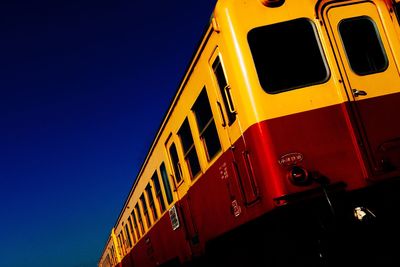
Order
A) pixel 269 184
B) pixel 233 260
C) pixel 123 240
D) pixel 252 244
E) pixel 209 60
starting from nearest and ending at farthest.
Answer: pixel 269 184, pixel 209 60, pixel 252 244, pixel 233 260, pixel 123 240

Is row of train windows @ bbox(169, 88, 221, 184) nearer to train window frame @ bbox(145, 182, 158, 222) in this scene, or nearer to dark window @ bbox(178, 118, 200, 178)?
dark window @ bbox(178, 118, 200, 178)

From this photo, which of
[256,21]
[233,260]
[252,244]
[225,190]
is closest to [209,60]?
[256,21]

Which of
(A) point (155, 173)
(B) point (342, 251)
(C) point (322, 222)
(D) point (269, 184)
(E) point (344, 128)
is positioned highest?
(A) point (155, 173)

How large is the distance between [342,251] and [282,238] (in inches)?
27.9

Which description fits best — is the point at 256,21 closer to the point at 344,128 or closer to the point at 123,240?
the point at 344,128

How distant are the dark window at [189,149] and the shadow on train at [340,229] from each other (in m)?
1.93

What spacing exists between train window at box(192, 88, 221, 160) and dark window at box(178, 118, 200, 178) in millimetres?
471

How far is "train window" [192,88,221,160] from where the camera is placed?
585 cm

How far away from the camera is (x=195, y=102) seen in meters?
6.24

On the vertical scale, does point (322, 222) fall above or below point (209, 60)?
below

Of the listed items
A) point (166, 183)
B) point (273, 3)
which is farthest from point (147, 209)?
point (273, 3)

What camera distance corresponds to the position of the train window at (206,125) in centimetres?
585

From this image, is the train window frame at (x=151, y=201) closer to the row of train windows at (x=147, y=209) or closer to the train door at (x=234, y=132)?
the row of train windows at (x=147, y=209)

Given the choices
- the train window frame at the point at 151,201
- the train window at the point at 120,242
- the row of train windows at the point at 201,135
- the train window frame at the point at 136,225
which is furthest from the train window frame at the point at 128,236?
the row of train windows at the point at 201,135
